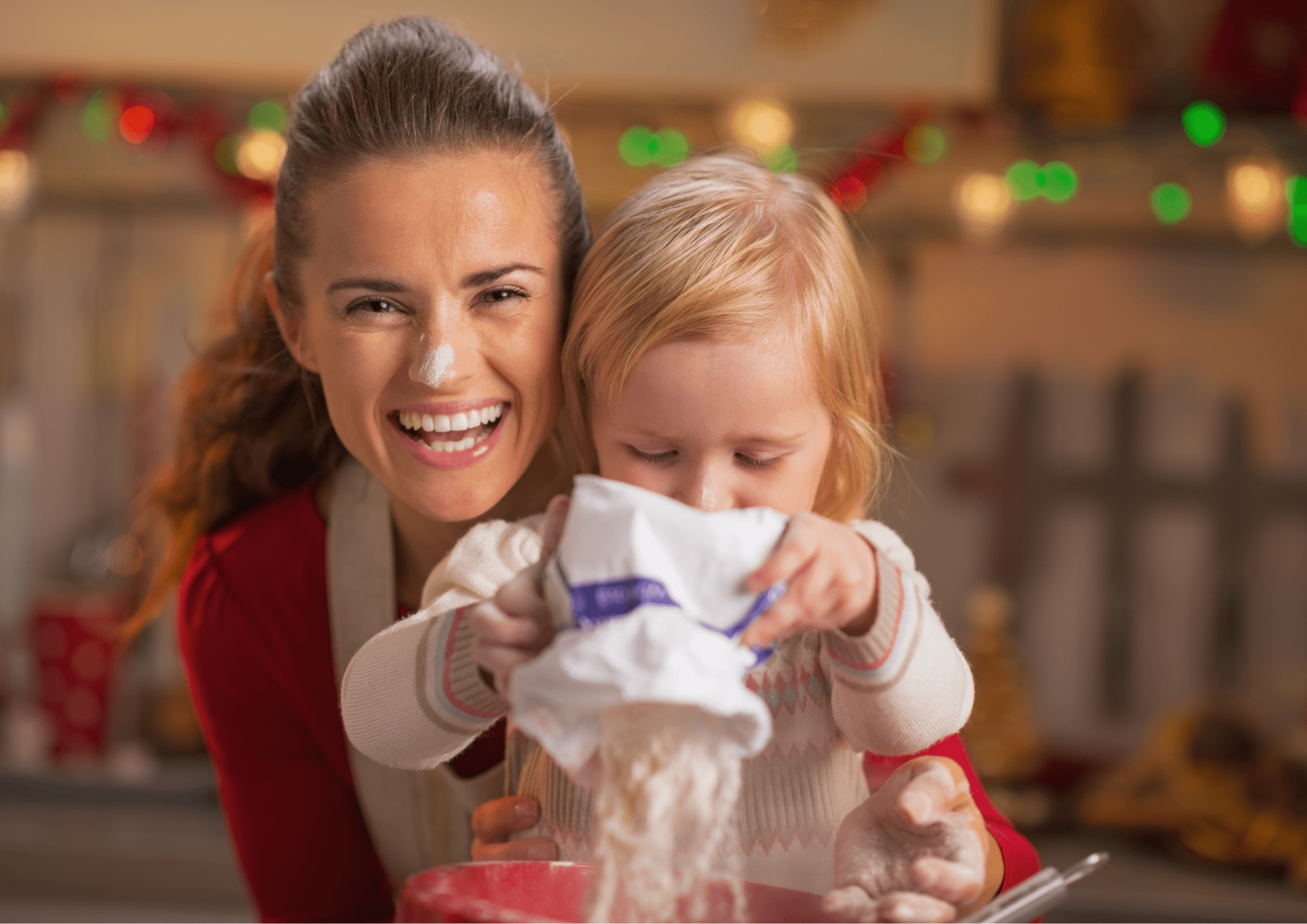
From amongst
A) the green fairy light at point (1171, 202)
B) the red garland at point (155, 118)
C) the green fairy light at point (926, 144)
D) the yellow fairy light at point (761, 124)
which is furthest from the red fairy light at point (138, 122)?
the green fairy light at point (1171, 202)

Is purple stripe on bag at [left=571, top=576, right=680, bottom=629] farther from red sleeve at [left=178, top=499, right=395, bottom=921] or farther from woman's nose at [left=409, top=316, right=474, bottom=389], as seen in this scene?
red sleeve at [left=178, top=499, right=395, bottom=921]

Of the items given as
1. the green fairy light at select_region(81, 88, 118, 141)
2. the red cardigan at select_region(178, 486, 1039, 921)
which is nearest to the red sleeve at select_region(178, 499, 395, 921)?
the red cardigan at select_region(178, 486, 1039, 921)

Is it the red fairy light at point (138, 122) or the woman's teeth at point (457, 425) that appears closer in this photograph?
the woman's teeth at point (457, 425)

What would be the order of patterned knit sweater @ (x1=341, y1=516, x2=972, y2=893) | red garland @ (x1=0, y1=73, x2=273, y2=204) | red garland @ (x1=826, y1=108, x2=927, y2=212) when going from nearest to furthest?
1. patterned knit sweater @ (x1=341, y1=516, x2=972, y2=893)
2. red garland @ (x1=826, y1=108, x2=927, y2=212)
3. red garland @ (x1=0, y1=73, x2=273, y2=204)

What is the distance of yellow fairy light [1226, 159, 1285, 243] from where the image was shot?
1.74 metres

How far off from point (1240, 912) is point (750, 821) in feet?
3.85

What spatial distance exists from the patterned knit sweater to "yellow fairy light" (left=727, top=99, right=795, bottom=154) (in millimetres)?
1094

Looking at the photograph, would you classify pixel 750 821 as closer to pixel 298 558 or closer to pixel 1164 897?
pixel 298 558

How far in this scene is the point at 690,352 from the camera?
27.7 inches

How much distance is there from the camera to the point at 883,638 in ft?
1.93

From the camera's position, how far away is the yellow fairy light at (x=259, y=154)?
Answer: 1.83 metres

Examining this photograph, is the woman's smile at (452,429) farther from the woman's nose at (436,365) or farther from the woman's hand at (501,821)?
the woman's hand at (501,821)

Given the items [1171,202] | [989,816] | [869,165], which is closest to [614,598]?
[989,816]

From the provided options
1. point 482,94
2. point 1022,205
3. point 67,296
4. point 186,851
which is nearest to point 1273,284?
point 1022,205
